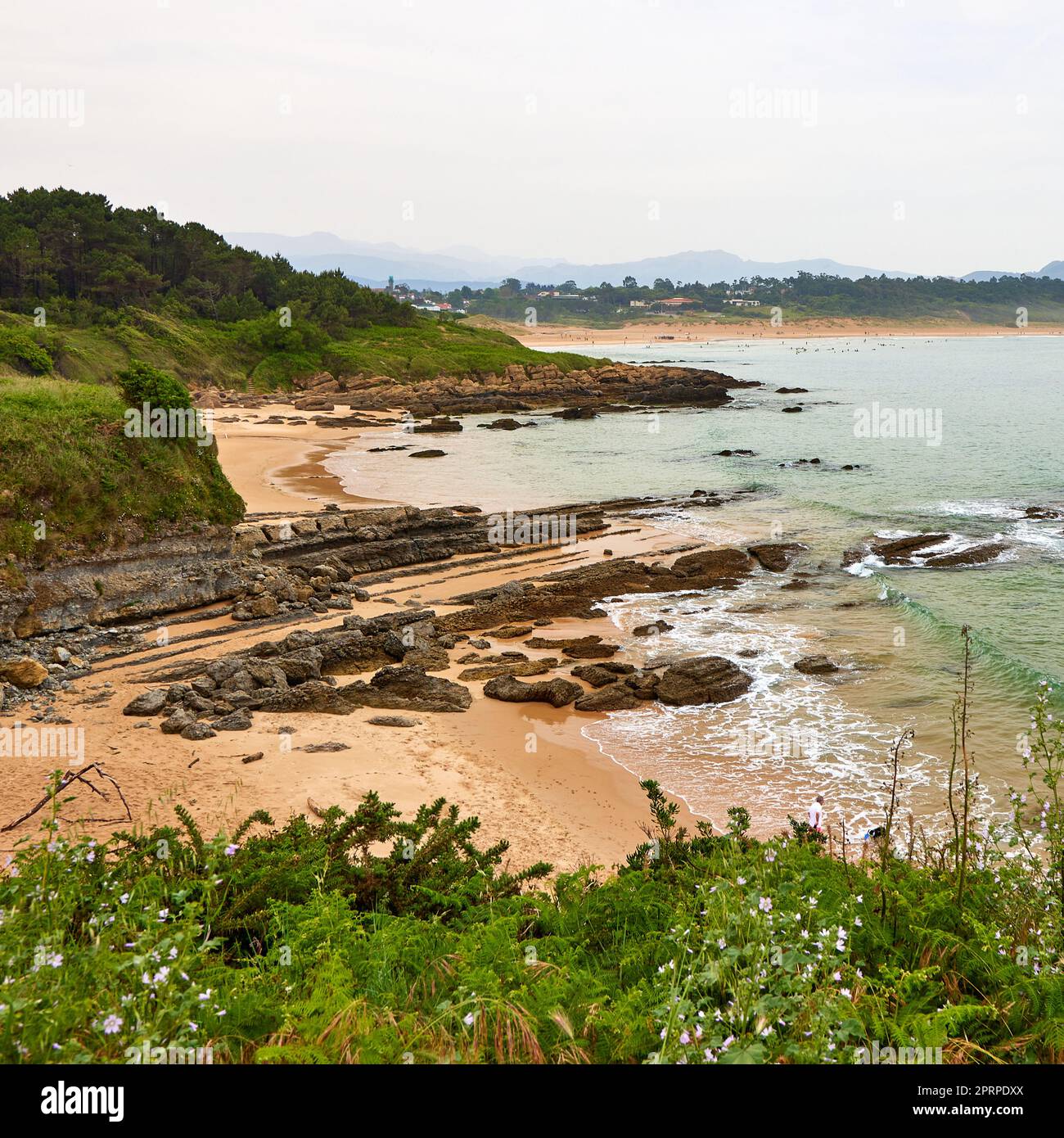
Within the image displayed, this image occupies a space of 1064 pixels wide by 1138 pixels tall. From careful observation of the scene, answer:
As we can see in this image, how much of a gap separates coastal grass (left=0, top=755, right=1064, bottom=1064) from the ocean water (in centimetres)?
602

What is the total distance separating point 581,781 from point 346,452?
110 feet

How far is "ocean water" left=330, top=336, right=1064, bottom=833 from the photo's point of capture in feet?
42.8

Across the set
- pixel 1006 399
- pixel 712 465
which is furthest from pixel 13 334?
pixel 1006 399

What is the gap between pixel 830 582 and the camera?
2222 cm

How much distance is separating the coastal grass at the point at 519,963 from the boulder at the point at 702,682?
8500mm

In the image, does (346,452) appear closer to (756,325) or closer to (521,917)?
(521,917)

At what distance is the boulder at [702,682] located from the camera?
15.2 metres

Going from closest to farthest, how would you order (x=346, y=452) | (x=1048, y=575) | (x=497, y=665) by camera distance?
(x=497, y=665) < (x=1048, y=575) < (x=346, y=452)

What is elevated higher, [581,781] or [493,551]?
[493,551]

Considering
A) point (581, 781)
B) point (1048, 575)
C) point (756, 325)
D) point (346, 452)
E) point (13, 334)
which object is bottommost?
point (581, 781)

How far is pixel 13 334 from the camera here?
43.7m

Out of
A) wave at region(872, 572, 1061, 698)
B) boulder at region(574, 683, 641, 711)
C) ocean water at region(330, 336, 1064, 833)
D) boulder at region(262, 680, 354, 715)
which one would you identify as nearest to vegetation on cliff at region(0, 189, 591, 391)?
ocean water at region(330, 336, 1064, 833)

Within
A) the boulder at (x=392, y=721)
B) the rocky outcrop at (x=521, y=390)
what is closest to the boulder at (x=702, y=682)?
the boulder at (x=392, y=721)

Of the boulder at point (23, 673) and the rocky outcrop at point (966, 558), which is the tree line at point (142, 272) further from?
the rocky outcrop at point (966, 558)
